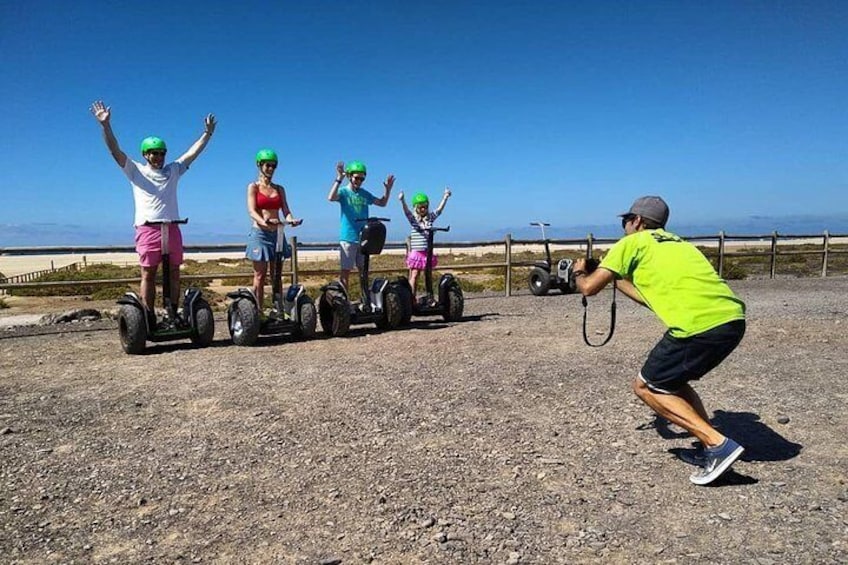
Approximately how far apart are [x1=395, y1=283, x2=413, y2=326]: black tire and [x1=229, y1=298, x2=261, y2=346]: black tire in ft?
6.47

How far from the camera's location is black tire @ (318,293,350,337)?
7.29 m

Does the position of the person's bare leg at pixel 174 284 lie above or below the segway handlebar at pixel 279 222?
below

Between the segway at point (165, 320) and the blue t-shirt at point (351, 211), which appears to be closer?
the segway at point (165, 320)

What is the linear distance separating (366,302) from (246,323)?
1.72 metres

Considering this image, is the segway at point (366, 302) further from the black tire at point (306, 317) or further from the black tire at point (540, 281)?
the black tire at point (540, 281)

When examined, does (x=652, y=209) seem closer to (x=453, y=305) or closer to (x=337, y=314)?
(x=337, y=314)

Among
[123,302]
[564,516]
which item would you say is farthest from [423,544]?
[123,302]

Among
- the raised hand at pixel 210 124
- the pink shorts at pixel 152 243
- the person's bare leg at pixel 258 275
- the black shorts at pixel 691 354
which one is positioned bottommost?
the black shorts at pixel 691 354

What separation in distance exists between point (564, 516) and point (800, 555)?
3.16 feet

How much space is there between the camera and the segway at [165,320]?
20.5 ft

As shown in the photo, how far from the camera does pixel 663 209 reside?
3.37m

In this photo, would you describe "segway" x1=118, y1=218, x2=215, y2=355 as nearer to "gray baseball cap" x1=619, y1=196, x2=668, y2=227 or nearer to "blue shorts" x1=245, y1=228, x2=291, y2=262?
"blue shorts" x1=245, y1=228, x2=291, y2=262

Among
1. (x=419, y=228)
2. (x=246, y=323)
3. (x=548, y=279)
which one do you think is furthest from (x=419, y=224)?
(x=548, y=279)

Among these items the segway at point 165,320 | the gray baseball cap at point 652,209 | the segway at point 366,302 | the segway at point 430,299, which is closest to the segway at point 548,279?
the segway at point 430,299
